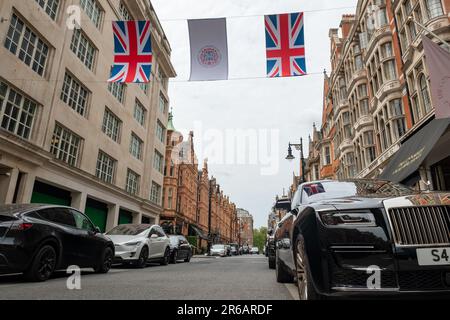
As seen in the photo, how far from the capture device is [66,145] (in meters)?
17.5

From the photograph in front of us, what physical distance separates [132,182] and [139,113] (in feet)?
20.1

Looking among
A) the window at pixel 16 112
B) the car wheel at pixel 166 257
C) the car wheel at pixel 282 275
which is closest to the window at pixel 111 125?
the window at pixel 16 112

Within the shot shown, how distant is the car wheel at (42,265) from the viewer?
5.73m

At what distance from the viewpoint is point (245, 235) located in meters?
173

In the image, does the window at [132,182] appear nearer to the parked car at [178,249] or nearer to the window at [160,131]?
the window at [160,131]

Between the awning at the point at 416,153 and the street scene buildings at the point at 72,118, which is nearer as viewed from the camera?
the awning at the point at 416,153

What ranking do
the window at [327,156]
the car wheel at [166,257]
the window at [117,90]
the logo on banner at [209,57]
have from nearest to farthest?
the logo on banner at [209,57], the car wheel at [166,257], the window at [117,90], the window at [327,156]

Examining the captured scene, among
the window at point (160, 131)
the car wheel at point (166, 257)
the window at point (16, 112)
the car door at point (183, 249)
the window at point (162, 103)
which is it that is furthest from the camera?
the window at point (162, 103)

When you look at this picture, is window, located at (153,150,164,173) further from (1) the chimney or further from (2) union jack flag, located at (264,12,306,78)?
(2) union jack flag, located at (264,12,306,78)

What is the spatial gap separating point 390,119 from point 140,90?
19549 millimetres

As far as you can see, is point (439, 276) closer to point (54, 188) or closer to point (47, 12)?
point (54, 188)

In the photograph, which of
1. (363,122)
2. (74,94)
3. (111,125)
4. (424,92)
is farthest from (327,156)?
(74,94)

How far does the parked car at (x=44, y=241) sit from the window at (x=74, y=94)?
1199cm

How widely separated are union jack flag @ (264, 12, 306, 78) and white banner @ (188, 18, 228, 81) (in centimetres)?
150
